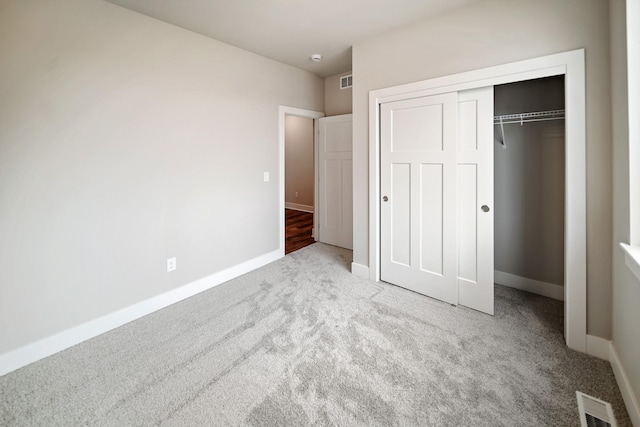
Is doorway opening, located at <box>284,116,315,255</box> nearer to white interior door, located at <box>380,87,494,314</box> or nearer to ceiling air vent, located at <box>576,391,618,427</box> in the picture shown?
white interior door, located at <box>380,87,494,314</box>

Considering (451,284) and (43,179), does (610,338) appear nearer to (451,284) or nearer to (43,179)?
(451,284)

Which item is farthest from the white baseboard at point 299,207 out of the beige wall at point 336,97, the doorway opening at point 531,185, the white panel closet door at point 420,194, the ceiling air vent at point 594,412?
the ceiling air vent at point 594,412

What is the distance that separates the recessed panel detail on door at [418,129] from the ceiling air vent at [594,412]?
1.92 metres

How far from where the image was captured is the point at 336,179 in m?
4.37

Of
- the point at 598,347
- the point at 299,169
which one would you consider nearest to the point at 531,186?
the point at 598,347

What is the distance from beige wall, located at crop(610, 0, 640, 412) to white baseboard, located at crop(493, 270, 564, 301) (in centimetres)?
95

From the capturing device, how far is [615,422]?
142cm

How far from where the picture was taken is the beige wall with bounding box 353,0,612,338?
6.02ft

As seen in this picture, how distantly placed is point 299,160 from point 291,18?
4.83 metres

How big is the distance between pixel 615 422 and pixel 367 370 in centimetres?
122

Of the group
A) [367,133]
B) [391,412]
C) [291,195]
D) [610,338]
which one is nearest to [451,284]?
[610,338]

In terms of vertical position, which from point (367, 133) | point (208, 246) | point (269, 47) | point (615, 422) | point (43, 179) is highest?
point (269, 47)

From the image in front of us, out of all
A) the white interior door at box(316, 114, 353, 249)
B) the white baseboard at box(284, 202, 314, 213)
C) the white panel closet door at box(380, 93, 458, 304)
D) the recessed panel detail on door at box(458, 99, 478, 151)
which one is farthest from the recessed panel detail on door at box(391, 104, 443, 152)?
the white baseboard at box(284, 202, 314, 213)

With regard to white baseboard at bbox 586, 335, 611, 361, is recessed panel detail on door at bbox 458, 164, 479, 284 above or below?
above
